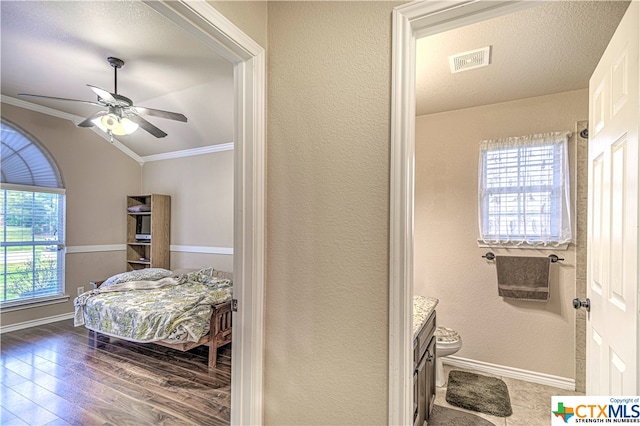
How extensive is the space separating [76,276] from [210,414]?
145 inches

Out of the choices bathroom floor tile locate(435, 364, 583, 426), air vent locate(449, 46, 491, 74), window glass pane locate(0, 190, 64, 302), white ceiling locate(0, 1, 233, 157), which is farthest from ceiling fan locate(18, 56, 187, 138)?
bathroom floor tile locate(435, 364, 583, 426)

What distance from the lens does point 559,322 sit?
2551mm

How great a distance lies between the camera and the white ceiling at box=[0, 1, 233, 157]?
2.14 meters

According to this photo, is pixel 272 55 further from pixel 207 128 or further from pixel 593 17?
pixel 207 128

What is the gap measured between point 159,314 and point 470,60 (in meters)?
3.35

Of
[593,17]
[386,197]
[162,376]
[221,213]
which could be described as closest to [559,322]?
[593,17]

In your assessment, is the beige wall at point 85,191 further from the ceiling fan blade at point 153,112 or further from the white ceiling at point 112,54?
the ceiling fan blade at point 153,112

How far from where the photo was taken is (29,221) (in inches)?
→ 160

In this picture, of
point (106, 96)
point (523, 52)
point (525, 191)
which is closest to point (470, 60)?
point (523, 52)

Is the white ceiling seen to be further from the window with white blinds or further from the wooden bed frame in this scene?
the window with white blinds

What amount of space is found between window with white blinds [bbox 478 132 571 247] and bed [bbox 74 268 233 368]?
2.71m

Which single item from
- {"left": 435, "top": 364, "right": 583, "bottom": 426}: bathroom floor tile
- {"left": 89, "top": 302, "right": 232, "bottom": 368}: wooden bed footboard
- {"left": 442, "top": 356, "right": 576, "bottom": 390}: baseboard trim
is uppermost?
{"left": 89, "top": 302, "right": 232, "bottom": 368}: wooden bed footboard

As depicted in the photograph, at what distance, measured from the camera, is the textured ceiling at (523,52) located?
1.61 m

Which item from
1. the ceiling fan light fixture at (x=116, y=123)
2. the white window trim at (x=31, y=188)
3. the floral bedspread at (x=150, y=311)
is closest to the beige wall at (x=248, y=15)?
the ceiling fan light fixture at (x=116, y=123)
